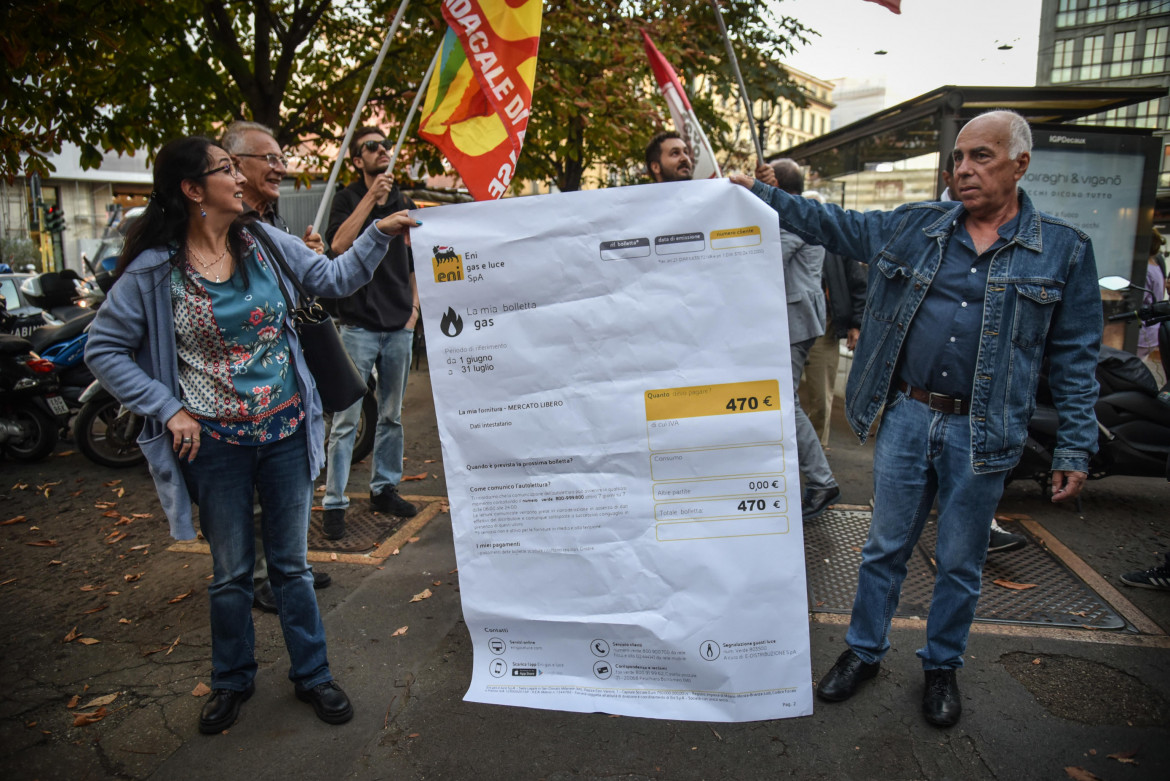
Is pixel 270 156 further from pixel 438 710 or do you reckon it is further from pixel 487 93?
pixel 438 710

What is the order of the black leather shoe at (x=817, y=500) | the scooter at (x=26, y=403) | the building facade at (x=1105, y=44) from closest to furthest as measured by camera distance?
the black leather shoe at (x=817, y=500) < the scooter at (x=26, y=403) < the building facade at (x=1105, y=44)

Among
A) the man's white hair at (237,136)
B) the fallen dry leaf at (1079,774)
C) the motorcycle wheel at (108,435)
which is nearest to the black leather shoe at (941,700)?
the fallen dry leaf at (1079,774)

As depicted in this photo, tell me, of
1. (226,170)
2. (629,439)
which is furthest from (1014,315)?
(226,170)

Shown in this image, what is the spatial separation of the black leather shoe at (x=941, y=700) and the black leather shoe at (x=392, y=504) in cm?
333

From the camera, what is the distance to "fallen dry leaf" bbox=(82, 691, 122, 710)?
3137 millimetres

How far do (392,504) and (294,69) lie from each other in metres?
5.88

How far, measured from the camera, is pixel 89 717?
304 cm

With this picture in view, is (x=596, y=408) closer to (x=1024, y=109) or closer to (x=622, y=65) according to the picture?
(x=622, y=65)

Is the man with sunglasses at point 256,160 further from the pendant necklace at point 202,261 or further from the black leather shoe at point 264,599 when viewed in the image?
the black leather shoe at point 264,599

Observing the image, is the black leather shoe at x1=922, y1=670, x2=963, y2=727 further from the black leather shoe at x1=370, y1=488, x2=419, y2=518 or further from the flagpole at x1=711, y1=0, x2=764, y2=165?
the black leather shoe at x1=370, y1=488, x2=419, y2=518

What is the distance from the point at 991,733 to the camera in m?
2.83

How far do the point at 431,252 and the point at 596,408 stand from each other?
2.51ft

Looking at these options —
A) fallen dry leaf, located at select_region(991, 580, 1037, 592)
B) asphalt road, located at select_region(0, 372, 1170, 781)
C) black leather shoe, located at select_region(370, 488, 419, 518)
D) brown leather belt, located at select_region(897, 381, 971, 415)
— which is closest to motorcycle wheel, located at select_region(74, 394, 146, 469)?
asphalt road, located at select_region(0, 372, 1170, 781)

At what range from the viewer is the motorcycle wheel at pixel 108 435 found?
662 centimetres
